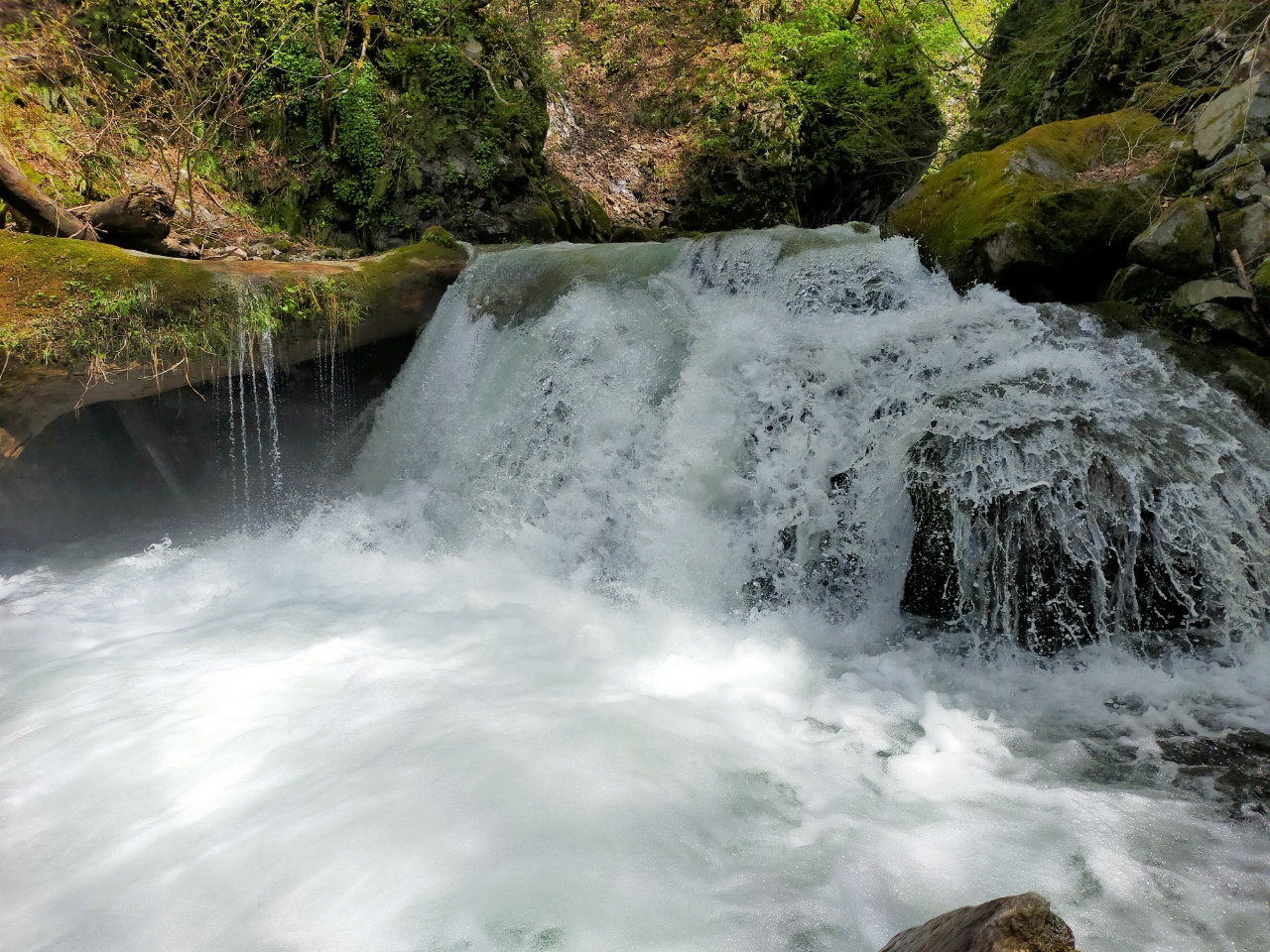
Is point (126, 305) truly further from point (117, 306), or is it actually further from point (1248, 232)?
point (1248, 232)

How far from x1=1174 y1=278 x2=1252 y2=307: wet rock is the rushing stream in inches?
Result: 20.4

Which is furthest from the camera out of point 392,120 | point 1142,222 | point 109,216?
point 392,120

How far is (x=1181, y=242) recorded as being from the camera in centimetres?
462

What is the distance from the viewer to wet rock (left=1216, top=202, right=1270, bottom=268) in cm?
433

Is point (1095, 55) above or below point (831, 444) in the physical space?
above

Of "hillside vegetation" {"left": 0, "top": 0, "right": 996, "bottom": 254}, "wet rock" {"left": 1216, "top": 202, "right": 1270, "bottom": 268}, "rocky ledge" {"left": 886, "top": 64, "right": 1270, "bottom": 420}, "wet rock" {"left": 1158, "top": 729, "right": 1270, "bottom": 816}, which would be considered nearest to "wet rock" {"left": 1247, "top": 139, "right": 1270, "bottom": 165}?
"rocky ledge" {"left": 886, "top": 64, "right": 1270, "bottom": 420}

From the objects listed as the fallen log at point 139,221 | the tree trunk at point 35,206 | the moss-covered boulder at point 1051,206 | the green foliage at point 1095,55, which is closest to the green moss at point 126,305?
the tree trunk at point 35,206

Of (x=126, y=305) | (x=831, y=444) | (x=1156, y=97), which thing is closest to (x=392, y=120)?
(x=126, y=305)

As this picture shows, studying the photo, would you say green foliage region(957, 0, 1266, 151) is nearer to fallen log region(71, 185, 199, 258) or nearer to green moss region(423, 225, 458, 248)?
green moss region(423, 225, 458, 248)

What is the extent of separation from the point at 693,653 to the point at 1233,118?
16.8ft

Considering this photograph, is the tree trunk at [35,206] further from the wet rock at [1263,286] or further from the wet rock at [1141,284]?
the wet rock at [1263,286]

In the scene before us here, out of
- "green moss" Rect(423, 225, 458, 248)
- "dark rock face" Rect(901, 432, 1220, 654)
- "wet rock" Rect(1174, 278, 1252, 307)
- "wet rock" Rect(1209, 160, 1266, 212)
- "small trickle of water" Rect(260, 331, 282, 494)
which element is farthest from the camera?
"green moss" Rect(423, 225, 458, 248)

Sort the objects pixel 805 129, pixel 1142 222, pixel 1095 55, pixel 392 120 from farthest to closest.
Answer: pixel 805 129
pixel 392 120
pixel 1095 55
pixel 1142 222

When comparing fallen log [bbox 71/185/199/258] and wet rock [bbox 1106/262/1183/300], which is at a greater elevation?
fallen log [bbox 71/185/199/258]
